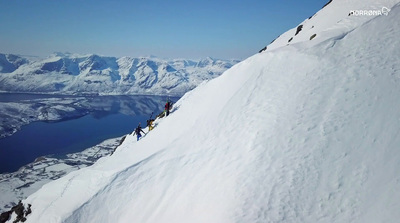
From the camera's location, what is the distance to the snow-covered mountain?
13.2m

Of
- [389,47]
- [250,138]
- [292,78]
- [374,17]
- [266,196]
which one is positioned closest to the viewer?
[266,196]

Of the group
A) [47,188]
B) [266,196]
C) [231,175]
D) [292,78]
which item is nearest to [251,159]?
[231,175]

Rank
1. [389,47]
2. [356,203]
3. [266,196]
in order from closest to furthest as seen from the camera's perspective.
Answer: [356,203], [266,196], [389,47]

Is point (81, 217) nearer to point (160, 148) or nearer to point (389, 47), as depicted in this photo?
point (160, 148)

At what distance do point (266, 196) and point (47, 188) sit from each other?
2338cm

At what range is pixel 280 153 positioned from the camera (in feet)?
50.7

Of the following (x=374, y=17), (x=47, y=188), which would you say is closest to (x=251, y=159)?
(x=374, y=17)

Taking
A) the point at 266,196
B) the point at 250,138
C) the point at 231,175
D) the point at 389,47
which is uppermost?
the point at 389,47

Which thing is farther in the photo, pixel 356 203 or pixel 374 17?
pixel 374 17

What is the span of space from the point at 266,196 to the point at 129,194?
1136 cm

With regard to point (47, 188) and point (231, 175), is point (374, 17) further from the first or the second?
point (47, 188)

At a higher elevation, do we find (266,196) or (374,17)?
(374,17)

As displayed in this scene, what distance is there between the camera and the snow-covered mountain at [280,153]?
43.3ft

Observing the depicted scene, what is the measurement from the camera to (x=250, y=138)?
17359 millimetres
